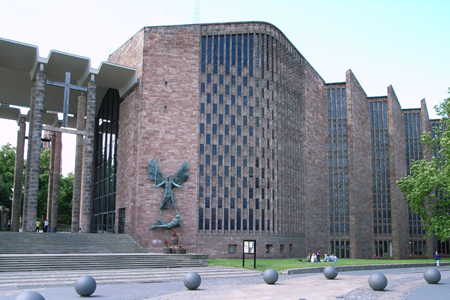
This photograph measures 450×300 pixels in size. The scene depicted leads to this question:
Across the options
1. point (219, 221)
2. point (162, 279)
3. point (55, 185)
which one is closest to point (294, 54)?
point (219, 221)

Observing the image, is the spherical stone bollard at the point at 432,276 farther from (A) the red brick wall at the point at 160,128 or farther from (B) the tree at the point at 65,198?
(B) the tree at the point at 65,198

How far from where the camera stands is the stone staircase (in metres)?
24.4

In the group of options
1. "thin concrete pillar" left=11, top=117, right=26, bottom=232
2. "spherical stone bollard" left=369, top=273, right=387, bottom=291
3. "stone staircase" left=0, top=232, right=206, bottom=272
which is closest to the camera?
"spherical stone bollard" left=369, top=273, right=387, bottom=291

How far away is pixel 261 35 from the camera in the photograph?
45.1 meters

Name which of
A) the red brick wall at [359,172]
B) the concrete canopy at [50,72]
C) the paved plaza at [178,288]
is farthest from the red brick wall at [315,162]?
the paved plaza at [178,288]

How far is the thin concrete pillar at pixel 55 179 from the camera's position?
45.9 m

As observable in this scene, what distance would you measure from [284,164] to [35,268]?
90.2 feet

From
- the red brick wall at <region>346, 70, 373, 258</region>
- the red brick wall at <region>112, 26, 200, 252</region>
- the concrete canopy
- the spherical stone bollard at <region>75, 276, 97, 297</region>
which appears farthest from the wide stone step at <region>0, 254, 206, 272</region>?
the red brick wall at <region>346, 70, 373, 258</region>

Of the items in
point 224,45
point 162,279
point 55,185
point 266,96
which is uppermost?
point 224,45

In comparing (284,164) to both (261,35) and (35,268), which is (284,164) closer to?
(261,35)

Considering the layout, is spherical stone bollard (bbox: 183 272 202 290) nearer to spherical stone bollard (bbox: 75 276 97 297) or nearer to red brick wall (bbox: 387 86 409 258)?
spherical stone bollard (bbox: 75 276 97 297)

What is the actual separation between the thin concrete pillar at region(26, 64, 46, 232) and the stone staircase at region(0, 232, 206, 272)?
11.5 ft

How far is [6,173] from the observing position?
198ft

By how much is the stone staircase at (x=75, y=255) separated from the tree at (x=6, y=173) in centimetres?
2997
